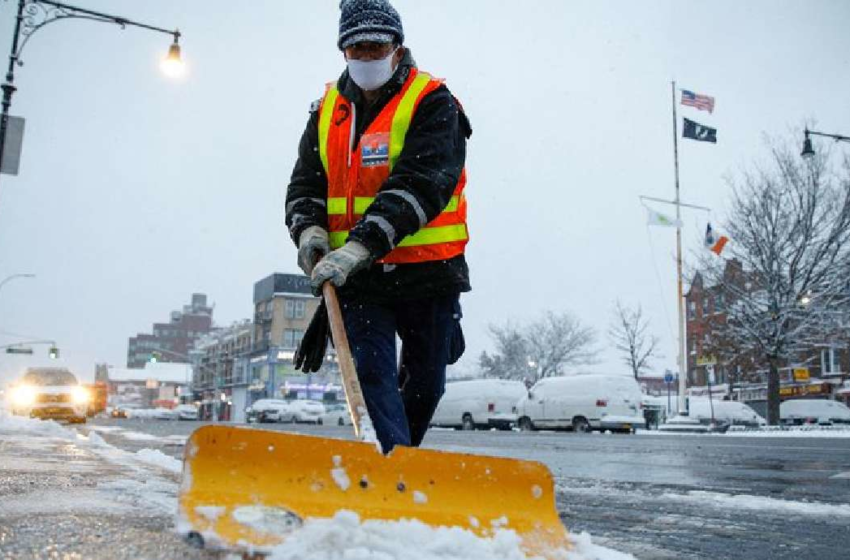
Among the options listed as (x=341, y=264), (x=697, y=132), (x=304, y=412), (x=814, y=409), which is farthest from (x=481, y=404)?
(x=341, y=264)

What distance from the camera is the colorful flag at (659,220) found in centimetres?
2708

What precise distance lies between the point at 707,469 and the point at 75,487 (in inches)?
201

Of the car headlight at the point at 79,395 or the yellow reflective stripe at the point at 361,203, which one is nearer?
the yellow reflective stripe at the point at 361,203

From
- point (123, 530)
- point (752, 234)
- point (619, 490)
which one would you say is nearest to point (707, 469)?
point (619, 490)

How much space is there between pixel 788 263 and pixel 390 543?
26.7 meters

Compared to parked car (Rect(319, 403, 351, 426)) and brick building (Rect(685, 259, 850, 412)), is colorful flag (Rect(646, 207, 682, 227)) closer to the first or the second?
brick building (Rect(685, 259, 850, 412))

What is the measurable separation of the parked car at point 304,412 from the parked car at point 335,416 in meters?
0.32

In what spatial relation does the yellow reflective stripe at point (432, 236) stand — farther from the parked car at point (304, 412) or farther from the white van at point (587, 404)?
the parked car at point (304, 412)

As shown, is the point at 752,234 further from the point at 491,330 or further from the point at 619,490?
the point at 491,330

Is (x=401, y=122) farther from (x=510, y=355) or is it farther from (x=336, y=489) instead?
(x=510, y=355)

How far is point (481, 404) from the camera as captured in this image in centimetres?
2580

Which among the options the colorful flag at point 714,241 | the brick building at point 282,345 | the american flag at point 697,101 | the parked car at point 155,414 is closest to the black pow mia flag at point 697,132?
the american flag at point 697,101

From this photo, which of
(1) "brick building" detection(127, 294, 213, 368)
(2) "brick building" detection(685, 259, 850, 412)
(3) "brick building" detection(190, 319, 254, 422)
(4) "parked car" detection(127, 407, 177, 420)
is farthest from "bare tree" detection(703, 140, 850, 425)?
(1) "brick building" detection(127, 294, 213, 368)

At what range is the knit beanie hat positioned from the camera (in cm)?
277
